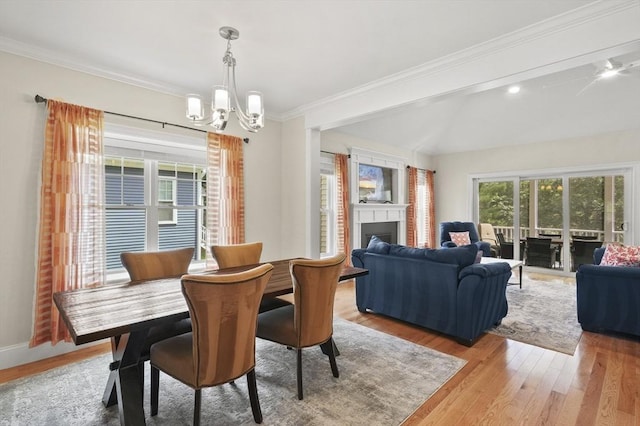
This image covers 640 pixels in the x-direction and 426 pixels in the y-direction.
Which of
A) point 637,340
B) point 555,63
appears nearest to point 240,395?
point 555,63

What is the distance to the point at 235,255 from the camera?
10.2 ft

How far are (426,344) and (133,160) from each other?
357cm

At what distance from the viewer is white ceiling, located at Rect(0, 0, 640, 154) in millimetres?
2150

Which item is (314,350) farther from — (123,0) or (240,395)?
(123,0)

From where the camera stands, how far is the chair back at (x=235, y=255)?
3.00 metres

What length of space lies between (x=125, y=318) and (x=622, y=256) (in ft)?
15.3

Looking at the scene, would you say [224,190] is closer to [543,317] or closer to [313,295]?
[313,295]

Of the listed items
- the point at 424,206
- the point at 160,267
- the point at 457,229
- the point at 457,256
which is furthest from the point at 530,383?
the point at 424,206

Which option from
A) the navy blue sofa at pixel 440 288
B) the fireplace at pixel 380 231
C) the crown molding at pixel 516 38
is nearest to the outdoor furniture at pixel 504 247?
the fireplace at pixel 380 231

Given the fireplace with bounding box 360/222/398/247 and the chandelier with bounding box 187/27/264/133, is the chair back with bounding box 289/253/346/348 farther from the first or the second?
the fireplace with bounding box 360/222/398/247

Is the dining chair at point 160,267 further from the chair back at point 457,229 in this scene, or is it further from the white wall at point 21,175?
the chair back at point 457,229

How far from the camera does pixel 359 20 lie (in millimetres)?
2309

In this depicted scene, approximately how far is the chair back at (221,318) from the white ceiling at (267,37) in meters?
1.83

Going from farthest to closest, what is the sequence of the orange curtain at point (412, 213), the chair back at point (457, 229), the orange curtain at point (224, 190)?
the orange curtain at point (412, 213), the chair back at point (457, 229), the orange curtain at point (224, 190)
